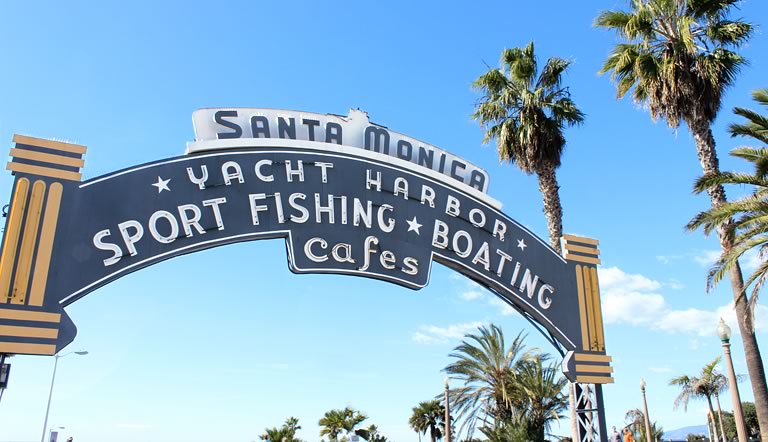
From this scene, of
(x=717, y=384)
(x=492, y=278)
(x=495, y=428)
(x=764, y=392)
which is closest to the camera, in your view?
(x=492, y=278)

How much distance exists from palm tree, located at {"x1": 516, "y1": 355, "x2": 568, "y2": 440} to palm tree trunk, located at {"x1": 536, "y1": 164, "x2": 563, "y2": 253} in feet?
44.8

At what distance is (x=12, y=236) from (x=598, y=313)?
471 inches

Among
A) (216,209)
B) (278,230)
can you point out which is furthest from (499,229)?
(216,209)

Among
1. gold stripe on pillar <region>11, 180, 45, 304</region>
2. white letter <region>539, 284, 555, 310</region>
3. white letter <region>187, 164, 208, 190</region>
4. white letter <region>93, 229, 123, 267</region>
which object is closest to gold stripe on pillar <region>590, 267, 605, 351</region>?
white letter <region>539, 284, 555, 310</region>

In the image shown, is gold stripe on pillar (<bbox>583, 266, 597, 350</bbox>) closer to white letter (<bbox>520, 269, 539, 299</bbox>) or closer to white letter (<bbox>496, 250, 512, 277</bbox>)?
white letter (<bbox>520, 269, 539, 299</bbox>)

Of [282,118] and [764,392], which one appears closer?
[282,118]

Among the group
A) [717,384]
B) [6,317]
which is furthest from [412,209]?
[717,384]

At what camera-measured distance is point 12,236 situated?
952 centimetres

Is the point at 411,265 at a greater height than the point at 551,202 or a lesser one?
lesser

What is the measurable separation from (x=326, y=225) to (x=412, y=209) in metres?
1.95

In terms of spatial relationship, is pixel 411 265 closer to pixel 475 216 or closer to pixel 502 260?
pixel 475 216

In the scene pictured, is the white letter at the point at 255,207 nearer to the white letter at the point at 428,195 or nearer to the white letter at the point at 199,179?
the white letter at the point at 199,179

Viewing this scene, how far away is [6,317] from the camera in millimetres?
9148

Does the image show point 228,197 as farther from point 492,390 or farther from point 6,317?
point 492,390
